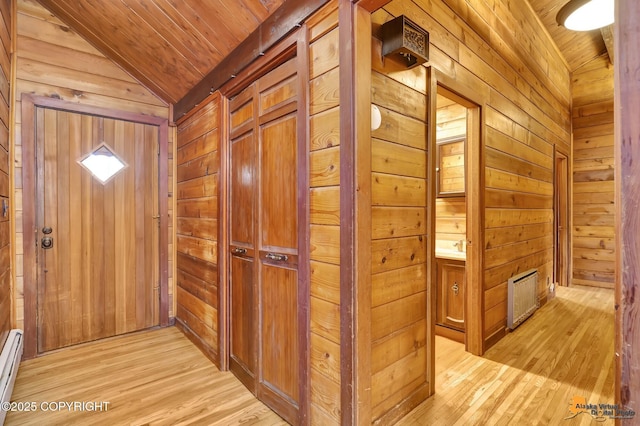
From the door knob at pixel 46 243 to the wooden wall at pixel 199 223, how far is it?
40.3 inches

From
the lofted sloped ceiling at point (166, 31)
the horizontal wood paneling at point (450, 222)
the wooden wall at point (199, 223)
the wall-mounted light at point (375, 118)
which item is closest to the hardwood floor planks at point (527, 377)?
the horizontal wood paneling at point (450, 222)

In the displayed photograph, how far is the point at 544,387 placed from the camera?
82.5 inches

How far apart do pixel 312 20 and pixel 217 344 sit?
232 cm

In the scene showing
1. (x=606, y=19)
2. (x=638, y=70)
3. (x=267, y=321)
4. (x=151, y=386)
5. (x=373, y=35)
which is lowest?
(x=151, y=386)

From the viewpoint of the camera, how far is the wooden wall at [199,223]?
252cm

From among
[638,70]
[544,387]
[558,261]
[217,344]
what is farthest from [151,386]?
[558,261]

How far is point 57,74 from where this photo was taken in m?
2.73

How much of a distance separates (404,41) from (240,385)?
7.76 ft

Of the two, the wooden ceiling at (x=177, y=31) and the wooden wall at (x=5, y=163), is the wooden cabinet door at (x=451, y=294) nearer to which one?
the wooden ceiling at (x=177, y=31)

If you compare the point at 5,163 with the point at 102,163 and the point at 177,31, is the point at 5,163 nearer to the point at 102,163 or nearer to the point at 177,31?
the point at 102,163

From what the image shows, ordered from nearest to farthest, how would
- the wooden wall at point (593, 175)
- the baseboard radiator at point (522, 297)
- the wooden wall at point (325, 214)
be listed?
the wooden wall at point (325, 214) → the baseboard radiator at point (522, 297) → the wooden wall at point (593, 175)

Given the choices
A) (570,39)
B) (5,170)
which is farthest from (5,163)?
(570,39)

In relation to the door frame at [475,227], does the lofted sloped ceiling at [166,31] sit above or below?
above

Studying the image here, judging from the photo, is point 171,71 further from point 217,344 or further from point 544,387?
point 544,387
